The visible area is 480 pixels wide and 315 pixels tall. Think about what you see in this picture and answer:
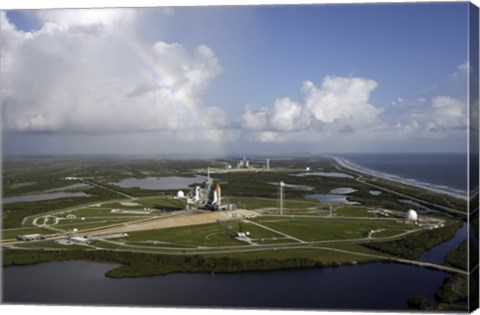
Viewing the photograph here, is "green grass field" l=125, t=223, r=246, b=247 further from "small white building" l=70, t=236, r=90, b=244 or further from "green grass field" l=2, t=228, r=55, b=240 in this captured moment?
"green grass field" l=2, t=228, r=55, b=240

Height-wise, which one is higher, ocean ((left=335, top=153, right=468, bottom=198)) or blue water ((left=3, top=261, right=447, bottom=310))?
ocean ((left=335, top=153, right=468, bottom=198))

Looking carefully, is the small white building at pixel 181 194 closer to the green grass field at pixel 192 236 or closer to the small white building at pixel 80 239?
the green grass field at pixel 192 236

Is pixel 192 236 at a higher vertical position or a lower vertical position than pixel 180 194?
lower

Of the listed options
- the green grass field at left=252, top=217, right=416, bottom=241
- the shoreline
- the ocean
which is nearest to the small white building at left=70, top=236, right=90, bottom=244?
the green grass field at left=252, top=217, right=416, bottom=241

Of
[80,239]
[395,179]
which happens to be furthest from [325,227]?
[80,239]

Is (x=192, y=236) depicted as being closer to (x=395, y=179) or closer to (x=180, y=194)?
(x=180, y=194)

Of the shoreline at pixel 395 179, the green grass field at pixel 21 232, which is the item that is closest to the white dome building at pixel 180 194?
the green grass field at pixel 21 232
